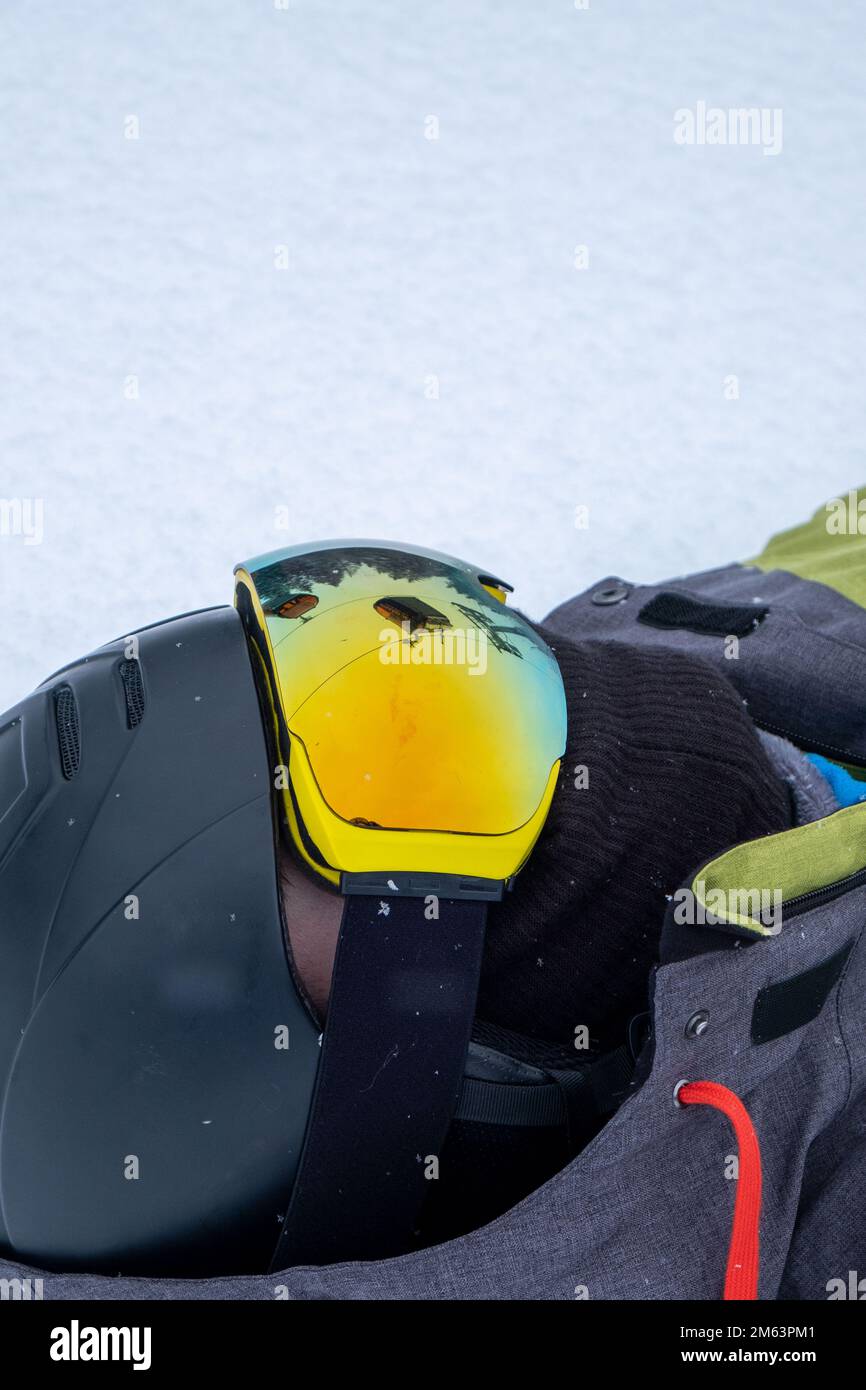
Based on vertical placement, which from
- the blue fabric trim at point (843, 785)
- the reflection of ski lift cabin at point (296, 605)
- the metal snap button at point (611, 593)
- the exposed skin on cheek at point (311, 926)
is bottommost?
the exposed skin on cheek at point (311, 926)

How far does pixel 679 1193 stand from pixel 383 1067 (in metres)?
0.19

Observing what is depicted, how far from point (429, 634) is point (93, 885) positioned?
214mm

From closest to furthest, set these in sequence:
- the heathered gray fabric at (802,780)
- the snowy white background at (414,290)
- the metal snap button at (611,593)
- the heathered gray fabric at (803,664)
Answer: the heathered gray fabric at (802,780)
the heathered gray fabric at (803,664)
the metal snap button at (611,593)
the snowy white background at (414,290)

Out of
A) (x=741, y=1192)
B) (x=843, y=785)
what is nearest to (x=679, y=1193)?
(x=741, y=1192)

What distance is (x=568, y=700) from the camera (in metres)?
0.75

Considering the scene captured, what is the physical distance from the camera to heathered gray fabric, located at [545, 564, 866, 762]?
0.92 m

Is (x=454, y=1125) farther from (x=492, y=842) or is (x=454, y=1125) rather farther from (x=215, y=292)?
(x=215, y=292)

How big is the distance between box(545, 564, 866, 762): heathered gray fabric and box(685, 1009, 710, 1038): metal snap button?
0.98ft

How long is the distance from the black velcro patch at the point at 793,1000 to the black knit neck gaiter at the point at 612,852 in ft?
0.21

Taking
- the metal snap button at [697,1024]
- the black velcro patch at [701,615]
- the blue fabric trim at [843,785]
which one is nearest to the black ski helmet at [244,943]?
the metal snap button at [697,1024]

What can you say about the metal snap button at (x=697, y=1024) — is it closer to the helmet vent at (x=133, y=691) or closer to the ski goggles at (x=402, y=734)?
the ski goggles at (x=402, y=734)

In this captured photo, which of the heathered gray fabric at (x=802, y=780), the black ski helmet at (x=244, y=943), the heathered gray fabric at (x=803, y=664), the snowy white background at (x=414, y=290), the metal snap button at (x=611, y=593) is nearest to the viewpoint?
the black ski helmet at (x=244, y=943)

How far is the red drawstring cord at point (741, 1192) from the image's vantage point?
0.68 metres
